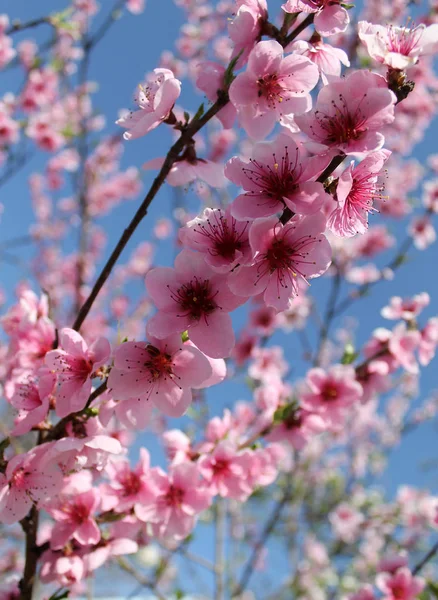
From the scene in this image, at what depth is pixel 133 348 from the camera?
3.89ft

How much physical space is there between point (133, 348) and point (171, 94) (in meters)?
0.66

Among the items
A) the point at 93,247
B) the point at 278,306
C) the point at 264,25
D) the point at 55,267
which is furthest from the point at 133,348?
the point at 93,247

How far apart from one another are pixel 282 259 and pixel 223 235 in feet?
0.50

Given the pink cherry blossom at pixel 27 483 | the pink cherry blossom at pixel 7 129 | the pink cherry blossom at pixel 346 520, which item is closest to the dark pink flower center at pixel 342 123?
the pink cherry blossom at pixel 27 483

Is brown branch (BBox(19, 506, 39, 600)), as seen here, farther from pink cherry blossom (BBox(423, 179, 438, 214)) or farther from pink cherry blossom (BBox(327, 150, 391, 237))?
pink cherry blossom (BBox(423, 179, 438, 214))

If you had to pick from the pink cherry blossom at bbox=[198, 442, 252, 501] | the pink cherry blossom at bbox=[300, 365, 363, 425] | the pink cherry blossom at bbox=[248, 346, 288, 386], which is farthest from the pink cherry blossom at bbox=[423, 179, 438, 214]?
the pink cherry blossom at bbox=[198, 442, 252, 501]

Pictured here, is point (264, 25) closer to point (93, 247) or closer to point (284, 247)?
point (284, 247)

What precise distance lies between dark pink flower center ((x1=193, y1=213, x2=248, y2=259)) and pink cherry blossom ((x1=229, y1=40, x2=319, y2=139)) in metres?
0.38

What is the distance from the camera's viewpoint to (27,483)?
128 centimetres

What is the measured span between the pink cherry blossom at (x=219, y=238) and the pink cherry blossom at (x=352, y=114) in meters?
0.25

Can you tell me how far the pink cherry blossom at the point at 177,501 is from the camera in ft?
5.49

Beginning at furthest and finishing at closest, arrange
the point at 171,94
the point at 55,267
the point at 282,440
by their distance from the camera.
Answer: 1. the point at 55,267
2. the point at 282,440
3. the point at 171,94

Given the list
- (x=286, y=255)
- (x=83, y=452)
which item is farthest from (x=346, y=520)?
(x=286, y=255)

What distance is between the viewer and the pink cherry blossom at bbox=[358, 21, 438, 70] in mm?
1063
